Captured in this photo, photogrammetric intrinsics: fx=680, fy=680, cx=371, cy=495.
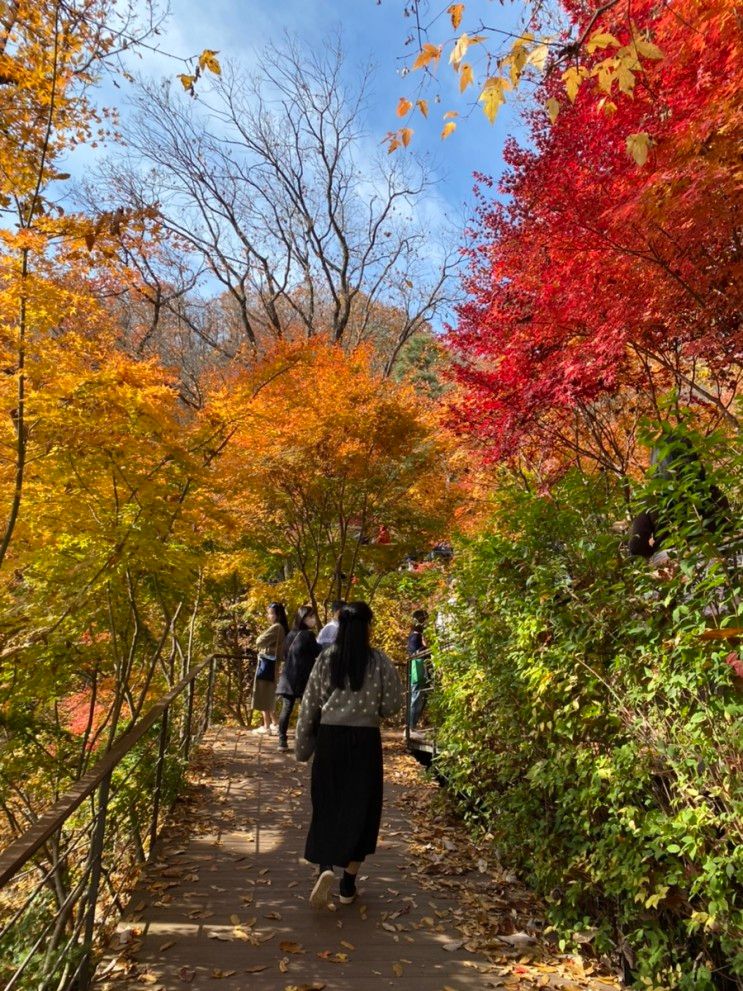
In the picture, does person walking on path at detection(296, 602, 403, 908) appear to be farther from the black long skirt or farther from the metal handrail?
the metal handrail

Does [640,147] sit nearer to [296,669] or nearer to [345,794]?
[345,794]

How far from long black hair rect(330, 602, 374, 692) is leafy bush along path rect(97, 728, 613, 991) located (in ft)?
3.73

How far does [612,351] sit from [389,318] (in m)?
18.0

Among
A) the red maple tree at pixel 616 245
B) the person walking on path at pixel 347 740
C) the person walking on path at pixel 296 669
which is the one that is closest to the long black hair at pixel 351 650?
the person walking on path at pixel 347 740

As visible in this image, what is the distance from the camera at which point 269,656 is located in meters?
8.12

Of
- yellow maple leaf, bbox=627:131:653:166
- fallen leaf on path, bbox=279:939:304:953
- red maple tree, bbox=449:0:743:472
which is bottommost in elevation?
fallen leaf on path, bbox=279:939:304:953

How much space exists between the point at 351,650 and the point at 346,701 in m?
0.27

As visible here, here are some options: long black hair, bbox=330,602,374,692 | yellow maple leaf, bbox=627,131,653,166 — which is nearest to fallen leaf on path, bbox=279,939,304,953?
long black hair, bbox=330,602,374,692

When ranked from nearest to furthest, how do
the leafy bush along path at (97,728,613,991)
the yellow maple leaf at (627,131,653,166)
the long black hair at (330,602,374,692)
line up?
1. the yellow maple leaf at (627,131,653,166)
2. the leafy bush along path at (97,728,613,991)
3. the long black hair at (330,602,374,692)

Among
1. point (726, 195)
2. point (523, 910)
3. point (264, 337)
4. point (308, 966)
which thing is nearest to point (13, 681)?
point (308, 966)

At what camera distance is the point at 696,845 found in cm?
211

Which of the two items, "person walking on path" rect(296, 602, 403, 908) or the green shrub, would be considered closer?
the green shrub

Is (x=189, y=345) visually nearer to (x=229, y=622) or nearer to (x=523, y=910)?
(x=229, y=622)

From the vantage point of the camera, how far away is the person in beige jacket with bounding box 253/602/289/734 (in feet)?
26.6
